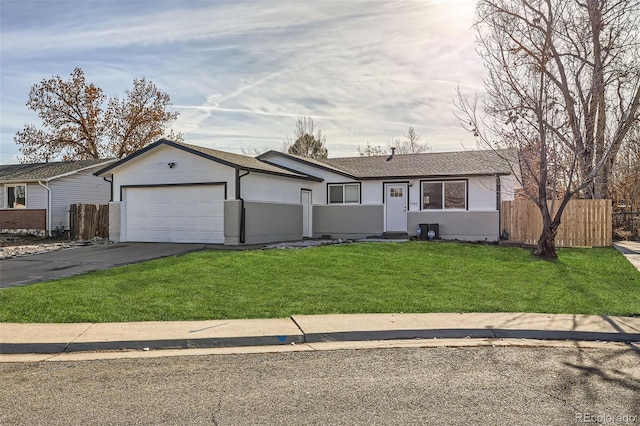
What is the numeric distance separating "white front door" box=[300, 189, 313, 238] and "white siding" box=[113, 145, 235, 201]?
4880mm

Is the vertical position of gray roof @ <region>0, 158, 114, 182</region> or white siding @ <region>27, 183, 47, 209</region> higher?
gray roof @ <region>0, 158, 114, 182</region>

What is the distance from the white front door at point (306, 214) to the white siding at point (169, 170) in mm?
4880

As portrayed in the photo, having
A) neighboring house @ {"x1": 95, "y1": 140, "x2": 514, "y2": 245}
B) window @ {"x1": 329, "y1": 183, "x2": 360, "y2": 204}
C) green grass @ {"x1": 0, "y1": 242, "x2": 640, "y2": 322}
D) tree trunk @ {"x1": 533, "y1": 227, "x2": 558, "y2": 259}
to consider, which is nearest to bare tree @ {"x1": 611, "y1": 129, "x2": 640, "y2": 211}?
neighboring house @ {"x1": 95, "y1": 140, "x2": 514, "y2": 245}

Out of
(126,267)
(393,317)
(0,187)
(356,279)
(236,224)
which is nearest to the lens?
(393,317)

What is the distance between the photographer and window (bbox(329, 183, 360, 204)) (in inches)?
908

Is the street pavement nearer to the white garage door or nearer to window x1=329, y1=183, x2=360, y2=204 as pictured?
the white garage door

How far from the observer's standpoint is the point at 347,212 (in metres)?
22.9

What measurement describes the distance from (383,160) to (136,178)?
38.5 feet

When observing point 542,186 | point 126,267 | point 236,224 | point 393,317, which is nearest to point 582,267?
point 542,186

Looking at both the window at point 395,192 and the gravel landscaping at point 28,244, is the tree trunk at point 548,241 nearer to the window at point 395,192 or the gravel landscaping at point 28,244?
the window at point 395,192

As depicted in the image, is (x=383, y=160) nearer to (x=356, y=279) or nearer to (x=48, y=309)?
(x=356, y=279)

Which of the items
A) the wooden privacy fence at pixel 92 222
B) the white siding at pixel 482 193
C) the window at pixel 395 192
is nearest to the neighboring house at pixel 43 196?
the wooden privacy fence at pixel 92 222

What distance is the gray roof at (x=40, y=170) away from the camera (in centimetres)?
2695

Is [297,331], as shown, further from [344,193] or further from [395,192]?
[344,193]
